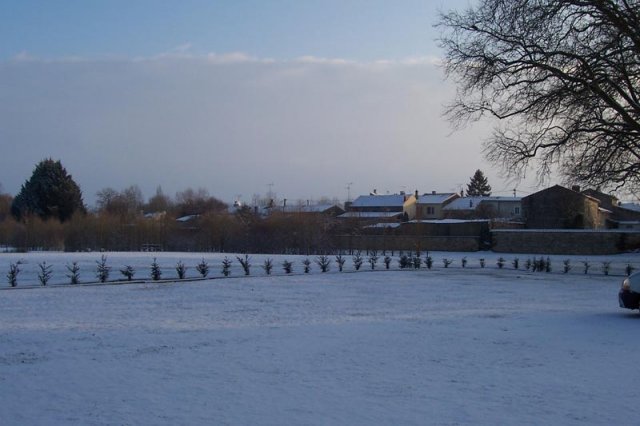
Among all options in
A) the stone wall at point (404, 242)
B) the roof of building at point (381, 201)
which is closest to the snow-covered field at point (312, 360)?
the stone wall at point (404, 242)

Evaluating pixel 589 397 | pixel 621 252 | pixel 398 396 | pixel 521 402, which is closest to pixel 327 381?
pixel 398 396

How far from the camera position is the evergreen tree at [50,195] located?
231ft

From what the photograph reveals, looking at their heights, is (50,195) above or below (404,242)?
above

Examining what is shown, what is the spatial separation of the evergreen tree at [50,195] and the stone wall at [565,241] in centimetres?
4285

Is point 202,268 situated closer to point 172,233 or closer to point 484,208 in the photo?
point 172,233

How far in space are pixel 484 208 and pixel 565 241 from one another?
36.9m

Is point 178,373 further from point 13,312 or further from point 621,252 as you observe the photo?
point 621,252

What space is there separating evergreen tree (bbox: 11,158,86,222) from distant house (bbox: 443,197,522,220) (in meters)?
51.5

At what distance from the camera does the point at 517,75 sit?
25.0 metres

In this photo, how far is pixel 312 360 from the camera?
33.8 ft

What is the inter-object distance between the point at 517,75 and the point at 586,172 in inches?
179

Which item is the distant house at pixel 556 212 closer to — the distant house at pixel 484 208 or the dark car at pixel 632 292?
the distant house at pixel 484 208

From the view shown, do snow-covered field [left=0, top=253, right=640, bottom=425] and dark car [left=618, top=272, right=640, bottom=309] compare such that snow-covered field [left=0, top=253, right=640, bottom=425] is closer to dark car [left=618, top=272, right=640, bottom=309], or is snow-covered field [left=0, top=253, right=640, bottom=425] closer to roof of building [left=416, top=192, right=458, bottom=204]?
dark car [left=618, top=272, right=640, bottom=309]

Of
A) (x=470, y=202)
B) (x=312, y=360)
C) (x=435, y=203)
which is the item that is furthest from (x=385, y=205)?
(x=312, y=360)
